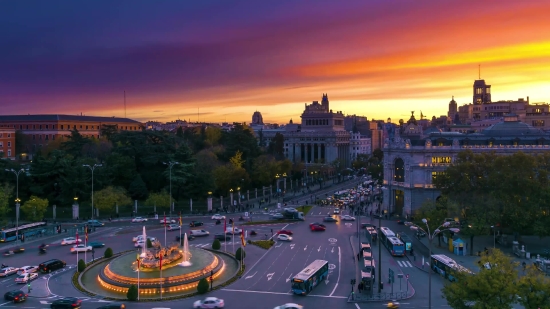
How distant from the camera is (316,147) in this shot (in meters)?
140

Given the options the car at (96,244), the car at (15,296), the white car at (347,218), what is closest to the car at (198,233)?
the car at (96,244)

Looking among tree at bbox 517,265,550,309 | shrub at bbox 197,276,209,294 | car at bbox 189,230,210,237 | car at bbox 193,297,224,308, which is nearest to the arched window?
car at bbox 189,230,210,237

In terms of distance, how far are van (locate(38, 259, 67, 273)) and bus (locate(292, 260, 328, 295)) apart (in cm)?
2029

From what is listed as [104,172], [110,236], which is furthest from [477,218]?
[104,172]

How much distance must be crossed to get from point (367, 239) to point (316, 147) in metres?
92.1

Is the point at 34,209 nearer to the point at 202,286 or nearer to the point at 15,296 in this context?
the point at 15,296

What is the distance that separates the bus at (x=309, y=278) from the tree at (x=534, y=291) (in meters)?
13.3


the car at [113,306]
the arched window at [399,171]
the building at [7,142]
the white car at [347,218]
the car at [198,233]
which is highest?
the building at [7,142]

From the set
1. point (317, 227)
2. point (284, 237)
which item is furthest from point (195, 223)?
point (317, 227)

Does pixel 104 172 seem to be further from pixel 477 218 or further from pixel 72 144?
pixel 477 218

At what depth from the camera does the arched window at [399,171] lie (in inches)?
2566

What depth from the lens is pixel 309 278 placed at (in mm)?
31609

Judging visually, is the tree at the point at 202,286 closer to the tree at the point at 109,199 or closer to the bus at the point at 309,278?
the bus at the point at 309,278

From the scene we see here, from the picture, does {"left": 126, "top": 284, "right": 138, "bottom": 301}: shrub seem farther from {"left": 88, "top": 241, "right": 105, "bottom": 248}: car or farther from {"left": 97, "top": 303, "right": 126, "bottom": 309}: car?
{"left": 88, "top": 241, "right": 105, "bottom": 248}: car
